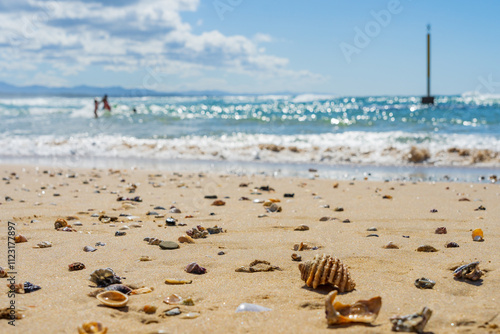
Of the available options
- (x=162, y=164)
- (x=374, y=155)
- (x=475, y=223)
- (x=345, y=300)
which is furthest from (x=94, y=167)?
(x=345, y=300)

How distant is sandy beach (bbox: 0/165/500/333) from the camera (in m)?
2.02

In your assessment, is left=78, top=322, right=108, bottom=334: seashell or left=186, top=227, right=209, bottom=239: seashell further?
left=186, top=227, right=209, bottom=239: seashell

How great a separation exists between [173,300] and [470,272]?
163 centimetres

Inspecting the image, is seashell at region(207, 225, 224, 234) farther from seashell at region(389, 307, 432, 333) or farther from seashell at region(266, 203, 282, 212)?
seashell at region(389, 307, 432, 333)

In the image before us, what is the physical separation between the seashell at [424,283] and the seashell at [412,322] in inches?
22.7

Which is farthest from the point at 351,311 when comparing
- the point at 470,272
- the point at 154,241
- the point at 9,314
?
the point at 154,241

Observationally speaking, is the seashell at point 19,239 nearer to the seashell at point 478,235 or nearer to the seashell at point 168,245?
the seashell at point 168,245

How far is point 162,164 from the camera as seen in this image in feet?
34.6

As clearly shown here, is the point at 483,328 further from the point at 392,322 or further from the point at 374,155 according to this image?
the point at 374,155

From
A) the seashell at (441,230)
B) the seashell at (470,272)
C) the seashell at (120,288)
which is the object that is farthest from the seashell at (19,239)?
the seashell at (441,230)

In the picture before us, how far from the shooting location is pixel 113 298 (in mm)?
2225

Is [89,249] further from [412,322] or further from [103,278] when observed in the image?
[412,322]

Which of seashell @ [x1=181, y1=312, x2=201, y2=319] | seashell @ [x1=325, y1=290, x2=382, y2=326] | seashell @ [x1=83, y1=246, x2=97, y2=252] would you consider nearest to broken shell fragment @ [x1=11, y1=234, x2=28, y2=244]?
seashell @ [x1=83, y1=246, x2=97, y2=252]

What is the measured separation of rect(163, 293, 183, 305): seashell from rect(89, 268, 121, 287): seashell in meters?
0.40
